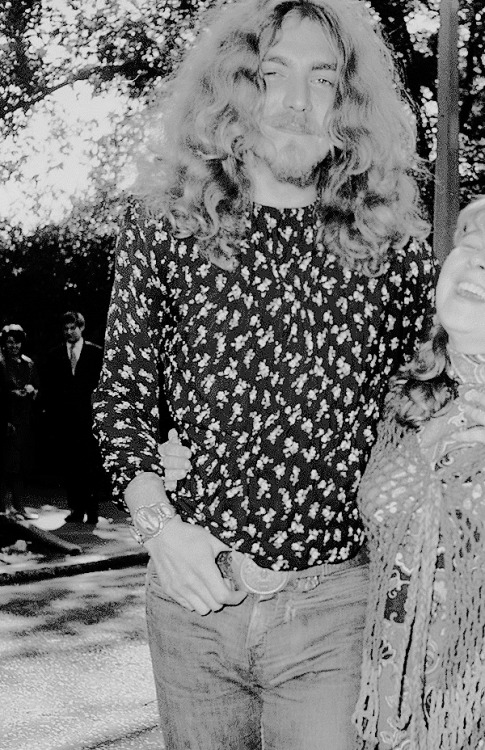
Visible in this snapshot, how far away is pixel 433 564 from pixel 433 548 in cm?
3

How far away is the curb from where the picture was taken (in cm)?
688

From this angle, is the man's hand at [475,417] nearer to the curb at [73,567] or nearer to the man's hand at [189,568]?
the man's hand at [189,568]

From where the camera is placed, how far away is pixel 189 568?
63.3 inches

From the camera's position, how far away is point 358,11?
2064mm

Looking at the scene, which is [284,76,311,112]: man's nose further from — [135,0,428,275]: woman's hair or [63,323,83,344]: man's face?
[63,323,83,344]: man's face

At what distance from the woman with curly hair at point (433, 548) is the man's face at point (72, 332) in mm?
7165

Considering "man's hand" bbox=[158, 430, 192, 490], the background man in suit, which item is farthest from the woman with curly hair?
the background man in suit

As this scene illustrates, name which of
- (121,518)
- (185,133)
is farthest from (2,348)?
(185,133)

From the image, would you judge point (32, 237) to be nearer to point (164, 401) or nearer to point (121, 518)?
point (121, 518)

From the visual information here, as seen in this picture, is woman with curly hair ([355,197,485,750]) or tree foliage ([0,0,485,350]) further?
tree foliage ([0,0,485,350])

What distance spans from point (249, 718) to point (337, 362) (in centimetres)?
74

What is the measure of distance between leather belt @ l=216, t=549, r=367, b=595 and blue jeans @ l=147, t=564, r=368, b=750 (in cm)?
2

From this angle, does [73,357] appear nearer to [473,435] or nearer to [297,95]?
[297,95]

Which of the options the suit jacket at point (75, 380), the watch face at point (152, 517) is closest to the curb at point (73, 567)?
the suit jacket at point (75, 380)
